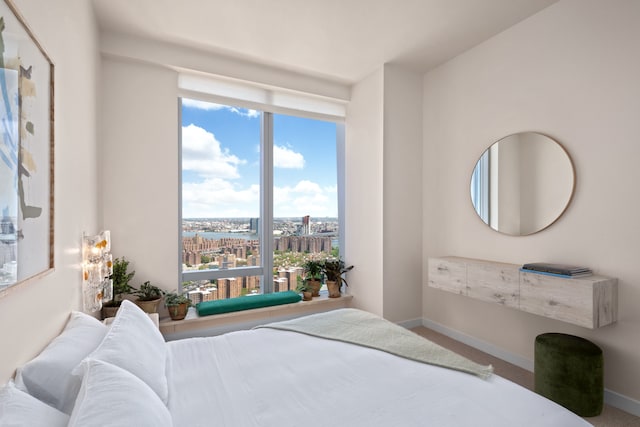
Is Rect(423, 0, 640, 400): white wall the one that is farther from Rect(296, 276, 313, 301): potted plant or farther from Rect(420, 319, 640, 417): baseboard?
Rect(296, 276, 313, 301): potted plant

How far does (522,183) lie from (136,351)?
2.98 m

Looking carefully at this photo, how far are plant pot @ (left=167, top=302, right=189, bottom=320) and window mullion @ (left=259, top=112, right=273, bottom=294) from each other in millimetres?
972

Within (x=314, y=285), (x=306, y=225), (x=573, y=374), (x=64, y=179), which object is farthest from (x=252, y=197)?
(x=573, y=374)

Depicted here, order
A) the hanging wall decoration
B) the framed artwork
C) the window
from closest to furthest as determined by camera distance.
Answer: the framed artwork, the hanging wall decoration, the window

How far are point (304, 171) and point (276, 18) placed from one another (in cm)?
175

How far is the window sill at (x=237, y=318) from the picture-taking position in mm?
2973

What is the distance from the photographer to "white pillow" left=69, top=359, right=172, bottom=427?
87cm

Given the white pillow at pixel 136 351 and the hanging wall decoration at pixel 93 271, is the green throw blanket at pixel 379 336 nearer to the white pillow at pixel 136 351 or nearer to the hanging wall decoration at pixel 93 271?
the white pillow at pixel 136 351

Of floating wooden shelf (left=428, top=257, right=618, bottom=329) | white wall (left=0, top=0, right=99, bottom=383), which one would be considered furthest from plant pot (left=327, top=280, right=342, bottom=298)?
white wall (left=0, top=0, right=99, bottom=383)

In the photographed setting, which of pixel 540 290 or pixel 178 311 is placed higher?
pixel 540 290

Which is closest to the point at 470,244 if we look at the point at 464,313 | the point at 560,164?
the point at 464,313

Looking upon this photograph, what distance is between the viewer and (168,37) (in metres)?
2.90

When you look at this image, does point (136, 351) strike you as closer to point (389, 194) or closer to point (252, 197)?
point (252, 197)

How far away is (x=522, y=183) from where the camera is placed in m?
2.66
